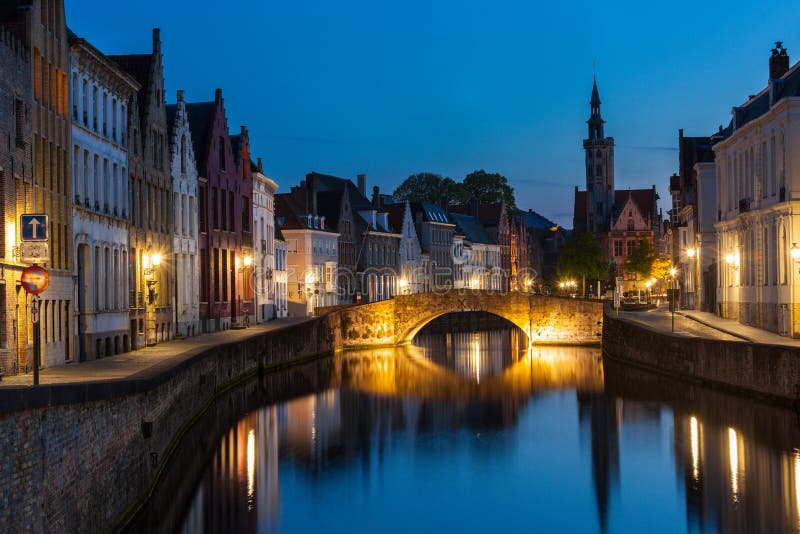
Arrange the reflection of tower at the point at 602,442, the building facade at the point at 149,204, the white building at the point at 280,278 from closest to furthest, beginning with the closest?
the reflection of tower at the point at 602,442
the building facade at the point at 149,204
the white building at the point at 280,278

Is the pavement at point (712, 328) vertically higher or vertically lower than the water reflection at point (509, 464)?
higher

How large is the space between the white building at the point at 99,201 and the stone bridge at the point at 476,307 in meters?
27.3

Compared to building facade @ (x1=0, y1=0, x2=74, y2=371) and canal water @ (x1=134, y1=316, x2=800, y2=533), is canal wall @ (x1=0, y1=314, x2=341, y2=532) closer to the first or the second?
canal water @ (x1=134, y1=316, x2=800, y2=533)

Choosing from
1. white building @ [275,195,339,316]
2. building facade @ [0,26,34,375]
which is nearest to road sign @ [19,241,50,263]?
building facade @ [0,26,34,375]

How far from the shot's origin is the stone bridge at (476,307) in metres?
64.4

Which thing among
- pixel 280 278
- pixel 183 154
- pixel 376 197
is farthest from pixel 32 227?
pixel 376 197

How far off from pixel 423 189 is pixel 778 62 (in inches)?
2917

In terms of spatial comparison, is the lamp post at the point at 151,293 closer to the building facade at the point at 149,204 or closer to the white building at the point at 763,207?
the building facade at the point at 149,204

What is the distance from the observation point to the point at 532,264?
148125mm

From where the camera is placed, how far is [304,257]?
251ft

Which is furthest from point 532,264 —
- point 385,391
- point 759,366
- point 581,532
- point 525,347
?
point 581,532

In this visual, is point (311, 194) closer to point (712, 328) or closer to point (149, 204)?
point (149, 204)

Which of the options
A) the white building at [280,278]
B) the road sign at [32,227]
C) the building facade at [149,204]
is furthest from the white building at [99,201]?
the white building at [280,278]

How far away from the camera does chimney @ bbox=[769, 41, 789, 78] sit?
45256mm
